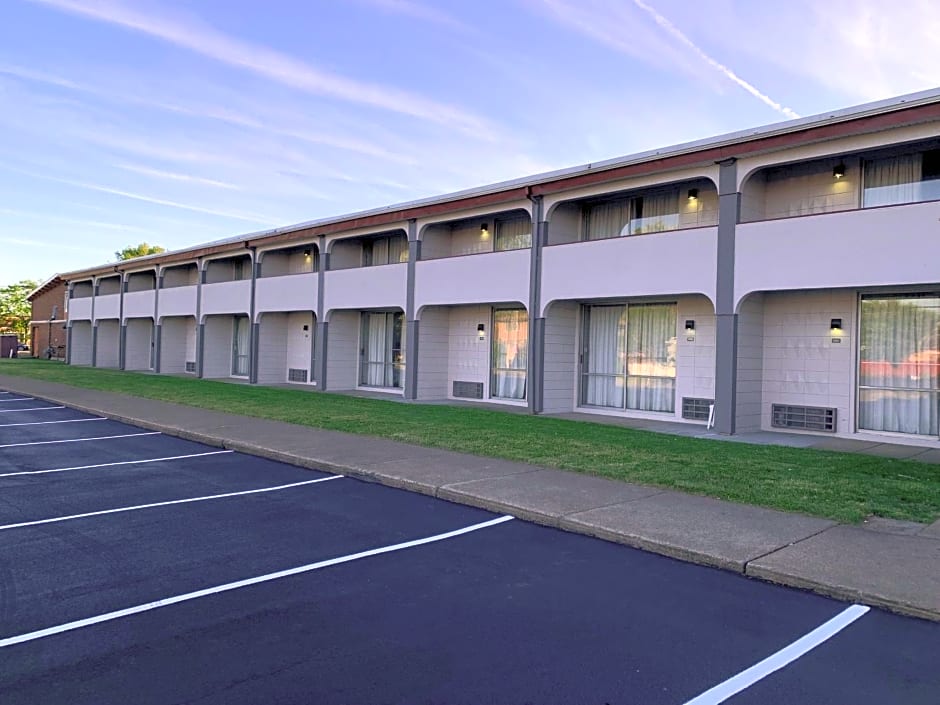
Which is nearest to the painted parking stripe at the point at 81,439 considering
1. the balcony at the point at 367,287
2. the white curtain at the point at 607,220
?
the balcony at the point at 367,287

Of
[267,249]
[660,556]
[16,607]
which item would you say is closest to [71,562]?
[16,607]

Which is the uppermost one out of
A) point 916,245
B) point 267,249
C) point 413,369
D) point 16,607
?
point 267,249

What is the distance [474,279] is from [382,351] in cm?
642

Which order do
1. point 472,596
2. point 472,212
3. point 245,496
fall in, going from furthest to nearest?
1. point 472,212
2. point 245,496
3. point 472,596

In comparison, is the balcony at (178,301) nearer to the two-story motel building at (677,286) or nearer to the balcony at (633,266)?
the two-story motel building at (677,286)

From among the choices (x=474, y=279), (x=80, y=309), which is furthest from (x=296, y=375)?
(x=80, y=309)

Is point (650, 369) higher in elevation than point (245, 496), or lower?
higher

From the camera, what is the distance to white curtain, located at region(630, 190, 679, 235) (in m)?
16.4

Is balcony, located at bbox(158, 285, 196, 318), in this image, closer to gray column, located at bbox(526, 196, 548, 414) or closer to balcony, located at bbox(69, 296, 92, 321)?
balcony, located at bbox(69, 296, 92, 321)

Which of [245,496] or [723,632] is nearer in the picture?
[723,632]

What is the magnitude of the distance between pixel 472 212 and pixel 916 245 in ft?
33.5

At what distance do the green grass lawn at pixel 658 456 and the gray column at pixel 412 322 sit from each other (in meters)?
2.04

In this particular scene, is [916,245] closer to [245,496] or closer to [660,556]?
[660,556]

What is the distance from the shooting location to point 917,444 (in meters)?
13.0
